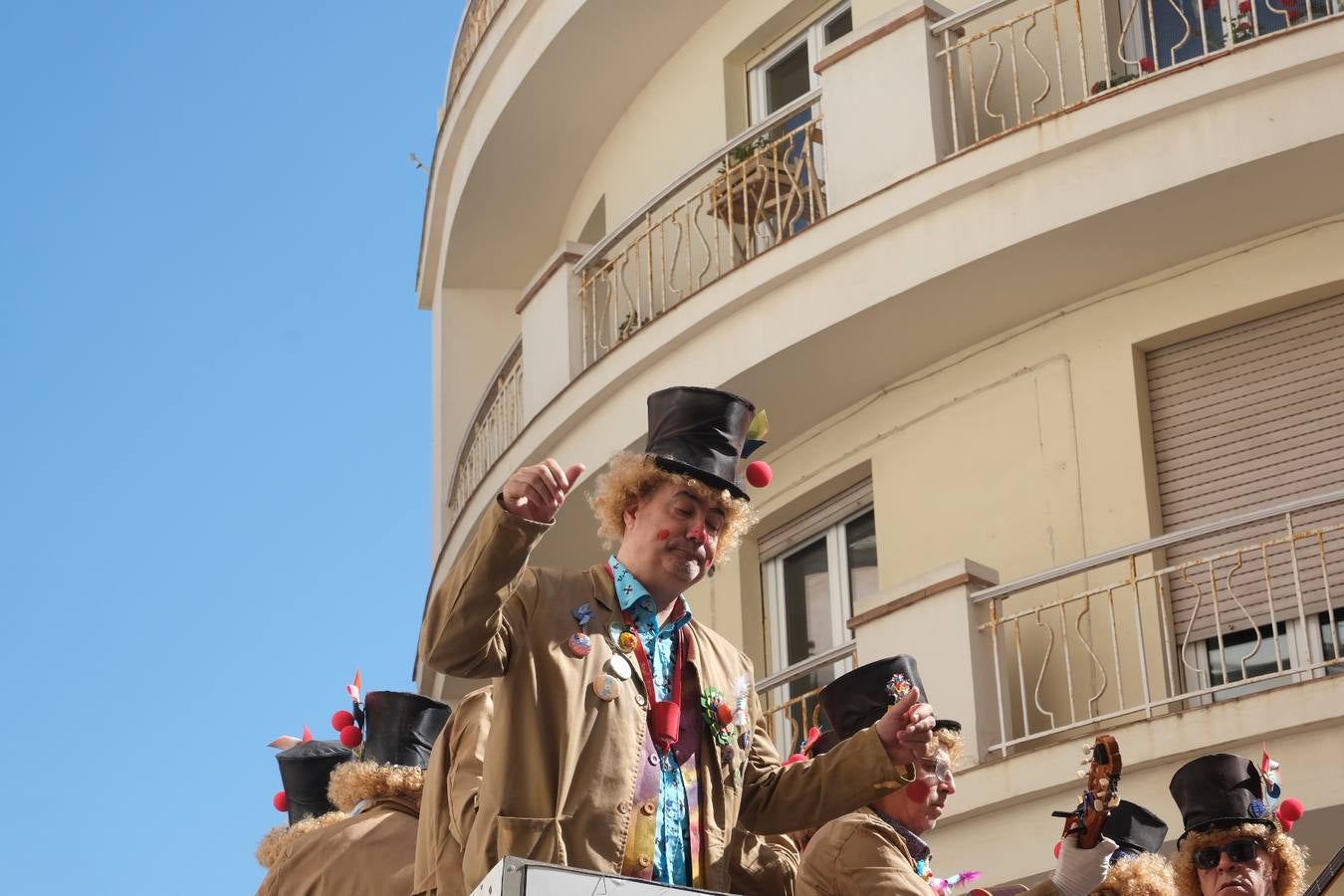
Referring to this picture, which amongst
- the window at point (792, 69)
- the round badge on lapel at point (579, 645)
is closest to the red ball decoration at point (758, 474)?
the round badge on lapel at point (579, 645)

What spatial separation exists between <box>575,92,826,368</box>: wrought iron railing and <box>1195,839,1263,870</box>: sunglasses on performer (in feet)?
17.7

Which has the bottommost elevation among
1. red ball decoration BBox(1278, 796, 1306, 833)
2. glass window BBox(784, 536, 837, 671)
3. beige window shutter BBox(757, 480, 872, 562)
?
red ball decoration BBox(1278, 796, 1306, 833)

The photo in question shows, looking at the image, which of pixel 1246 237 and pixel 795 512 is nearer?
pixel 1246 237

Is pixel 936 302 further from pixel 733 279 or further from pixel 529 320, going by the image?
pixel 529 320

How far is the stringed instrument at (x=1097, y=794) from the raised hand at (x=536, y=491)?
5.40ft

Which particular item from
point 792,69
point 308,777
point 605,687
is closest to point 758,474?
Result: point 605,687

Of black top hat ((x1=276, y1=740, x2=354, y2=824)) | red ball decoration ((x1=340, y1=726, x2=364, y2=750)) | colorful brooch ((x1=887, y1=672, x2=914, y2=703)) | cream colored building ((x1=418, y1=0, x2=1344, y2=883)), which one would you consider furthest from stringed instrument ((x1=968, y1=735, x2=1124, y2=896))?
black top hat ((x1=276, y1=740, x2=354, y2=824))

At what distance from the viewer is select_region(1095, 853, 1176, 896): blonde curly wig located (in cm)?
690

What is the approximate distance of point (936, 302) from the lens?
11617 mm

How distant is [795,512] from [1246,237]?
10.9 feet

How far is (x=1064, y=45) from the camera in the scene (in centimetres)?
1223

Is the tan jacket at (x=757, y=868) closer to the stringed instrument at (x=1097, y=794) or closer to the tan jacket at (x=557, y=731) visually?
the tan jacket at (x=557, y=731)

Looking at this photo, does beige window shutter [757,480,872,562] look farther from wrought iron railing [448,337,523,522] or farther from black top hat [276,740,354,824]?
black top hat [276,740,354,824]

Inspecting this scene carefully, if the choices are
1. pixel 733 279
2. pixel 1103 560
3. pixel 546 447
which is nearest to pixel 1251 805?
pixel 1103 560
